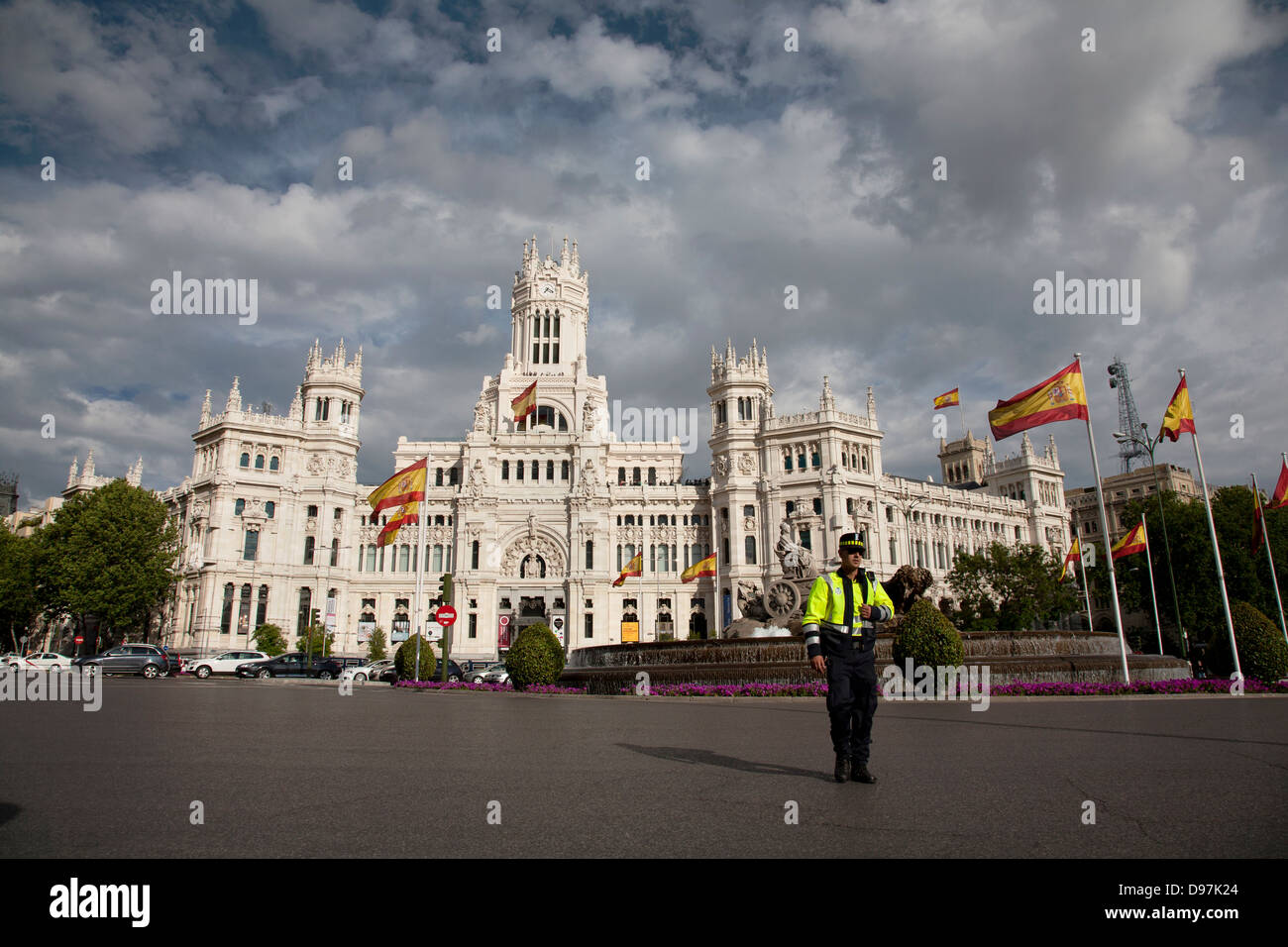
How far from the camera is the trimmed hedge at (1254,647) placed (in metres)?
22.5

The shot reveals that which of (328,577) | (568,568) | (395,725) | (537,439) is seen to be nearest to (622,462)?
(537,439)

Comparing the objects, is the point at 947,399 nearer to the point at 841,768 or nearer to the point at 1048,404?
the point at 1048,404

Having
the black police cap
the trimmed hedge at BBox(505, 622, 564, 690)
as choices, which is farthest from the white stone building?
the black police cap

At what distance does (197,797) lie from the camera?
6.48m

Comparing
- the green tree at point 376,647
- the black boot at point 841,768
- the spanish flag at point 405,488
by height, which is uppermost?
the spanish flag at point 405,488

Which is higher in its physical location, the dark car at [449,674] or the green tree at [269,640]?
the green tree at [269,640]

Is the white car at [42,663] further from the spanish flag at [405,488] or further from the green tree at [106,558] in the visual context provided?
the green tree at [106,558]

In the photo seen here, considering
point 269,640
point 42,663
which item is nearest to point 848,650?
point 42,663

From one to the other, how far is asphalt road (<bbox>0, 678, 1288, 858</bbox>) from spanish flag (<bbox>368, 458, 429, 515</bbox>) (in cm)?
2079

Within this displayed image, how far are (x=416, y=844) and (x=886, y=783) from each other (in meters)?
4.27

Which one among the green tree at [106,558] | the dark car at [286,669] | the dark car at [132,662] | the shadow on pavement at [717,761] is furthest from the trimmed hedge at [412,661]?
the green tree at [106,558]

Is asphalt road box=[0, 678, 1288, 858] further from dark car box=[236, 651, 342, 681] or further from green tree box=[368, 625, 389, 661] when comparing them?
green tree box=[368, 625, 389, 661]

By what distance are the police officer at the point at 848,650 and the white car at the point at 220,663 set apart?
42.1 m
